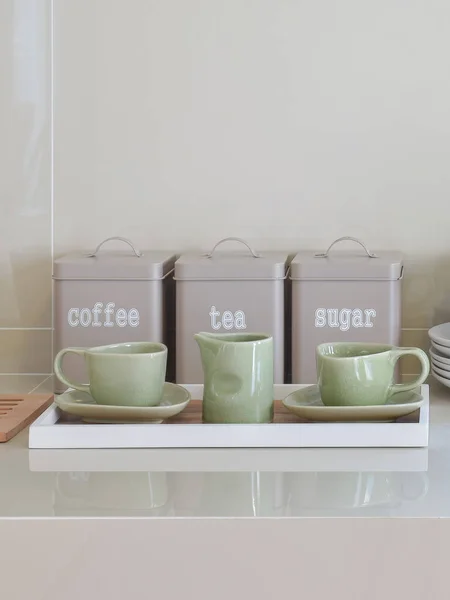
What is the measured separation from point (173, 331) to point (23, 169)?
1.25 ft

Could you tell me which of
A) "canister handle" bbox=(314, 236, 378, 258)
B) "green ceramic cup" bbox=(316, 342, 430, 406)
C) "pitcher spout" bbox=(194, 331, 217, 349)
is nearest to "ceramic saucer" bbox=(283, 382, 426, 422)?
→ "green ceramic cup" bbox=(316, 342, 430, 406)

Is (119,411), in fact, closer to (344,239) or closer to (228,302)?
(228,302)

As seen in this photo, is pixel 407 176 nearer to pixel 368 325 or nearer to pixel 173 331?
pixel 368 325

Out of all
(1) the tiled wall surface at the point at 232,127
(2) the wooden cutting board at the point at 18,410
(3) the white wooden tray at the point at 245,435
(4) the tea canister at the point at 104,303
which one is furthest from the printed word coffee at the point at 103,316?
(3) the white wooden tray at the point at 245,435

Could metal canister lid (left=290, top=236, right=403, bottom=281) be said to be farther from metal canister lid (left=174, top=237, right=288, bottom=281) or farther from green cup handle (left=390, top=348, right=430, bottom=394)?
green cup handle (left=390, top=348, right=430, bottom=394)

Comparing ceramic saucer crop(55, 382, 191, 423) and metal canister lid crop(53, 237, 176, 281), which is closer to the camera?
ceramic saucer crop(55, 382, 191, 423)

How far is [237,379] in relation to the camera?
1.08 metres

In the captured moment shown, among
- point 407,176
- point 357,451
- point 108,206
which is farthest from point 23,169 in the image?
point 357,451

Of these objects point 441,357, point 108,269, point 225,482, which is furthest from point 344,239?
point 225,482

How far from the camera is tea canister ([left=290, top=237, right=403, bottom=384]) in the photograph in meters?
1.36

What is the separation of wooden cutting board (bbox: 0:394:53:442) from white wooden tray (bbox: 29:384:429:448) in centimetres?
10

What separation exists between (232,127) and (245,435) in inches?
26.4

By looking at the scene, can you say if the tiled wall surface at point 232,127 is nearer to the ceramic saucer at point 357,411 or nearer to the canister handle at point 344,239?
the canister handle at point 344,239

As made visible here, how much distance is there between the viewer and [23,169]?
1.59 m
